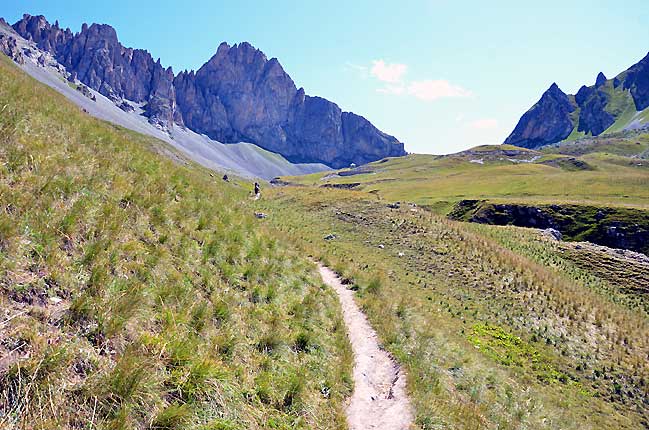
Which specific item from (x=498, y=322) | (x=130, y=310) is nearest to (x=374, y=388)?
(x=130, y=310)

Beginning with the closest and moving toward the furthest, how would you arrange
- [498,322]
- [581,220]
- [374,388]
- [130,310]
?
[130,310], [374,388], [498,322], [581,220]

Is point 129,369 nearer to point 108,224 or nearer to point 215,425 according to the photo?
point 215,425

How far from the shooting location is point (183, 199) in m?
13.4

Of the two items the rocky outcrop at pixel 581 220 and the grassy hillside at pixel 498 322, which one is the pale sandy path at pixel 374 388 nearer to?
the grassy hillside at pixel 498 322

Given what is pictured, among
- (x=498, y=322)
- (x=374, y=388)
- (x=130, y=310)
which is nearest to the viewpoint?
(x=130, y=310)

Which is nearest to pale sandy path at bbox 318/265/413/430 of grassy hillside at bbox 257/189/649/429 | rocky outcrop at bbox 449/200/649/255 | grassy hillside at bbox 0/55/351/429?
grassy hillside at bbox 257/189/649/429

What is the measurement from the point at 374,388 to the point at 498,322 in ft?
43.5

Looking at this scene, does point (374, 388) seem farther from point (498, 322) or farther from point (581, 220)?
point (581, 220)

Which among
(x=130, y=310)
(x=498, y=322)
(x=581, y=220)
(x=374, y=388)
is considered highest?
(x=581, y=220)

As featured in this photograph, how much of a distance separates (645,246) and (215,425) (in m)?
70.1

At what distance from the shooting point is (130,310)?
650 centimetres

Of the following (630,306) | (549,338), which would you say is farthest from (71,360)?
(630,306)

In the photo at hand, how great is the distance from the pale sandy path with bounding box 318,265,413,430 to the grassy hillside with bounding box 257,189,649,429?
37 cm

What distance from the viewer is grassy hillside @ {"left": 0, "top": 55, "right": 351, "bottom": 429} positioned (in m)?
5.04
